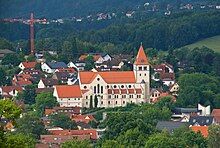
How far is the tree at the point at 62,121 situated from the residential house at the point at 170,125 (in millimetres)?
3770

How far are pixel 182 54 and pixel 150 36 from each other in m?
19.4

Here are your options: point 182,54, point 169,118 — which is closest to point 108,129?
point 169,118

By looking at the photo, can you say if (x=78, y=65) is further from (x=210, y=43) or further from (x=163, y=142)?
(x=163, y=142)

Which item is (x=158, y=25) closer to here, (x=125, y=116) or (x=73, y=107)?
(x=73, y=107)

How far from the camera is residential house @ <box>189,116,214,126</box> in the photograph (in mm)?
53169

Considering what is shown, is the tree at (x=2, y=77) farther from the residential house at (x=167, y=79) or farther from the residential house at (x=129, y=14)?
the residential house at (x=129, y=14)

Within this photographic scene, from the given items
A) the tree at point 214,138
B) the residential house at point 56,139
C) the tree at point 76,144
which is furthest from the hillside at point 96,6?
the tree at point 76,144

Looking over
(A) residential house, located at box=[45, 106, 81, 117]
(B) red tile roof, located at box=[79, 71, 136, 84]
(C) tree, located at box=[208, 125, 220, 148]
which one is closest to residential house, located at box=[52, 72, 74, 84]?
(B) red tile roof, located at box=[79, 71, 136, 84]

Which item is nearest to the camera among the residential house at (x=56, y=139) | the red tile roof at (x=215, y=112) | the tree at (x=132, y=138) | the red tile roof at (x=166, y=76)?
the tree at (x=132, y=138)

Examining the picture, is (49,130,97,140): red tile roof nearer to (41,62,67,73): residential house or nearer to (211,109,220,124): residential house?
(211,109,220,124): residential house

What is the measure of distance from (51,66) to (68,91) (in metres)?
14.3

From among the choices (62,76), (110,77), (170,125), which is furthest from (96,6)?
(170,125)

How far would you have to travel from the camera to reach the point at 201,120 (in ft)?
177

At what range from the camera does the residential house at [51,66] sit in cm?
7464
